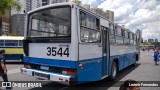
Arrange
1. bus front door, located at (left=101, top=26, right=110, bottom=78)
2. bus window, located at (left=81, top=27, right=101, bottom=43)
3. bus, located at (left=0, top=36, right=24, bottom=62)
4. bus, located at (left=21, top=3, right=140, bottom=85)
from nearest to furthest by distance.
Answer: bus, located at (left=21, top=3, right=140, bottom=85), bus window, located at (left=81, top=27, right=101, bottom=43), bus front door, located at (left=101, top=26, right=110, bottom=78), bus, located at (left=0, top=36, right=24, bottom=62)

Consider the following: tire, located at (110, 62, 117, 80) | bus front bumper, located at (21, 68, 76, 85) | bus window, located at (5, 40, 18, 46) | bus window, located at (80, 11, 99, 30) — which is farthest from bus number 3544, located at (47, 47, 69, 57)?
bus window, located at (5, 40, 18, 46)

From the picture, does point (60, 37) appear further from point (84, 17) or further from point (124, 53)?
point (124, 53)

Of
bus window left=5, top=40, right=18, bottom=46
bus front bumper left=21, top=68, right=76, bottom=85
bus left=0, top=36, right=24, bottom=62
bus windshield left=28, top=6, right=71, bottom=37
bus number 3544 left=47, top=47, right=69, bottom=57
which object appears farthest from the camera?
bus window left=5, top=40, right=18, bottom=46

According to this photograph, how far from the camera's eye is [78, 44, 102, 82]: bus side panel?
8055 millimetres

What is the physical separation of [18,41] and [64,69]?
1503cm

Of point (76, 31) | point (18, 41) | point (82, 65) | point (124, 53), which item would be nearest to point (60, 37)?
point (76, 31)

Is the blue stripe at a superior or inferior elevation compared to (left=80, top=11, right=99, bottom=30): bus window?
inferior

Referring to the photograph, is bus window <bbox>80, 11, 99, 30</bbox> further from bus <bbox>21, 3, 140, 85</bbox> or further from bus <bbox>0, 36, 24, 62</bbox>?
bus <bbox>0, 36, 24, 62</bbox>

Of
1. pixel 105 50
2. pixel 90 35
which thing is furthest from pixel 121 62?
pixel 90 35

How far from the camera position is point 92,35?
909 centimetres

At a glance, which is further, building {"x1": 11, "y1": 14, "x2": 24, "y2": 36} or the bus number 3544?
building {"x1": 11, "y1": 14, "x2": 24, "y2": 36}

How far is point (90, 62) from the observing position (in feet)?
28.6

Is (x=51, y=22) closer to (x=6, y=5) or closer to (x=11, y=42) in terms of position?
(x=11, y=42)

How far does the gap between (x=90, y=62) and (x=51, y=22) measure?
2.05m
